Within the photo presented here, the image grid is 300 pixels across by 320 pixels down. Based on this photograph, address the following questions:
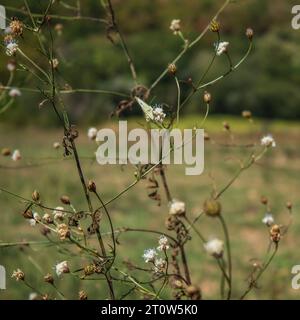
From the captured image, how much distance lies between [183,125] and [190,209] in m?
6.40

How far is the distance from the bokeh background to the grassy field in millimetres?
19

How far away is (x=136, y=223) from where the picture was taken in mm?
7613

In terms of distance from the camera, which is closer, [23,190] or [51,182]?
[23,190]

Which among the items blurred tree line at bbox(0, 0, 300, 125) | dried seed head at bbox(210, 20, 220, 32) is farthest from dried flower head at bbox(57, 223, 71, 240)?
blurred tree line at bbox(0, 0, 300, 125)

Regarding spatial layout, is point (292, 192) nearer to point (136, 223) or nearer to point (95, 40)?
point (136, 223)

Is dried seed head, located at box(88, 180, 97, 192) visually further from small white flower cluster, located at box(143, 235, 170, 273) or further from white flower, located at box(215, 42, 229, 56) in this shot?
white flower, located at box(215, 42, 229, 56)

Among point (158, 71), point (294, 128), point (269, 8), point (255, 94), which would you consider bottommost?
point (294, 128)

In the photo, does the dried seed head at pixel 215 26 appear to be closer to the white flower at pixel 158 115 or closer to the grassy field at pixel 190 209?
the white flower at pixel 158 115

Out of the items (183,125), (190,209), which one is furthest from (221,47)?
(183,125)

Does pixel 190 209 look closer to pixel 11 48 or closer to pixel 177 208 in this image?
pixel 11 48

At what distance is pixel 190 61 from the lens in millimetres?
17422

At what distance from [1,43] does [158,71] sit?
53.3 ft

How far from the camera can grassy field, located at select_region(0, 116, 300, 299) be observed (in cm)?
484
